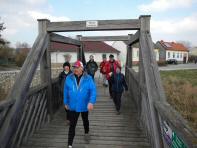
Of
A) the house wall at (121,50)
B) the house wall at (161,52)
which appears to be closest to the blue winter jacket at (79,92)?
the house wall at (121,50)

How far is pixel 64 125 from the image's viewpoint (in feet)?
19.0

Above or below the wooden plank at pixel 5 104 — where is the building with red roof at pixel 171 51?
above

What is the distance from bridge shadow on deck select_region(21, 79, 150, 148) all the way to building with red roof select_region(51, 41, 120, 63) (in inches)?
1249

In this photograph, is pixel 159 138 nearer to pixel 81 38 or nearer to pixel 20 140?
pixel 20 140

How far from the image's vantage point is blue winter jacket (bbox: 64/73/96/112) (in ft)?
14.4

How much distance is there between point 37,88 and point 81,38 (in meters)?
7.06

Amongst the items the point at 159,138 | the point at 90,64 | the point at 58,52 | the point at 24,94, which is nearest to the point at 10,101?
the point at 24,94

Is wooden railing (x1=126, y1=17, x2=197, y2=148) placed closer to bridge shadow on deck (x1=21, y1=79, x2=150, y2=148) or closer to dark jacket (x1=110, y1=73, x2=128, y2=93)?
bridge shadow on deck (x1=21, y1=79, x2=150, y2=148)

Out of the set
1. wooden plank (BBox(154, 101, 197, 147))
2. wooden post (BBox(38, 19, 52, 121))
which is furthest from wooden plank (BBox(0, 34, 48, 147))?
wooden plank (BBox(154, 101, 197, 147))

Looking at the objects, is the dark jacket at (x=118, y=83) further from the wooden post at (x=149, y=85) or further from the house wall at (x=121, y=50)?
the house wall at (x=121, y=50)

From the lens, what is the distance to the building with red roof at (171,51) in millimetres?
65000

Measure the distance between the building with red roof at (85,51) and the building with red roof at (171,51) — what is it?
19.2 meters

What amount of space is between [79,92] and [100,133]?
4.19ft

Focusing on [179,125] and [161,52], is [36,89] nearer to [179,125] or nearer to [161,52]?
[179,125]
